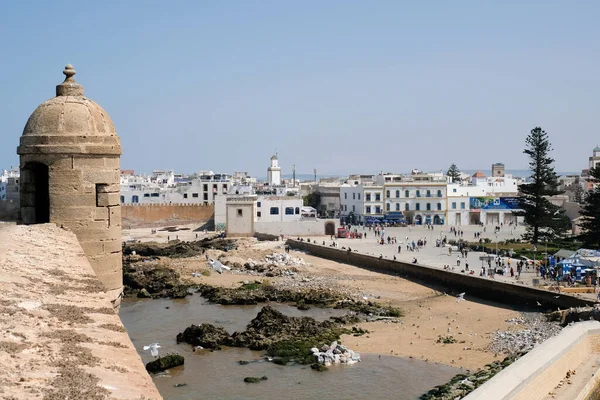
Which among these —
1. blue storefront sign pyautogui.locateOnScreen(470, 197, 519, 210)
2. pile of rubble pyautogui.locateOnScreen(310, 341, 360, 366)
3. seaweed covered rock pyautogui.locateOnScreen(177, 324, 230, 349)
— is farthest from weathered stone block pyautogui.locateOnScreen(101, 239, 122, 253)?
blue storefront sign pyautogui.locateOnScreen(470, 197, 519, 210)

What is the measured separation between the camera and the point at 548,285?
26828 mm

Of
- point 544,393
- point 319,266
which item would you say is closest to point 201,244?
point 319,266

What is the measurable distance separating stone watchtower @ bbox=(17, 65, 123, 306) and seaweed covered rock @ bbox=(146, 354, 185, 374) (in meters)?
10.4

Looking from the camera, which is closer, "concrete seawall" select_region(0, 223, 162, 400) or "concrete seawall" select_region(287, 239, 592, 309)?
"concrete seawall" select_region(0, 223, 162, 400)

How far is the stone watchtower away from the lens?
765cm

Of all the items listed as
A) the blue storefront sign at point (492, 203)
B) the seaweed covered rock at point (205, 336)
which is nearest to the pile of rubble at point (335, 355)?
the seaweed covered rock at point (205, 336)

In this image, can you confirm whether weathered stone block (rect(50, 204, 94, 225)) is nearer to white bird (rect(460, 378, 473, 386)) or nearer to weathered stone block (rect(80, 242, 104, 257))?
weathered stone block (rect(80, 242, 104, 257))

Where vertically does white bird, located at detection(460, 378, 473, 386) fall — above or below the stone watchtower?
below

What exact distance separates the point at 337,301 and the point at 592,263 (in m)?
10.2

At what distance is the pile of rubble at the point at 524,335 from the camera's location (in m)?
19.5

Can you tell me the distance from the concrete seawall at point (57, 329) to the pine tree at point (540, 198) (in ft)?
125

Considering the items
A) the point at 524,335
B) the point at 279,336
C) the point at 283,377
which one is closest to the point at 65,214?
the point at 283,377

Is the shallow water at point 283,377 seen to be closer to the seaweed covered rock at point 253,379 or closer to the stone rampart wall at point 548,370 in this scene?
the seaweed covered rock at point 253,379

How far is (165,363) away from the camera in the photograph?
18062 millimetres
